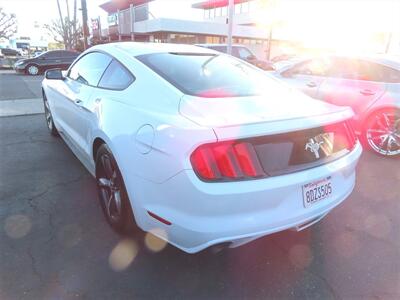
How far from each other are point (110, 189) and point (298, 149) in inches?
61.1

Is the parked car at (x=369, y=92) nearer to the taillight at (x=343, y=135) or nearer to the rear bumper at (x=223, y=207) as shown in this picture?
the taillight at (x=343, y=135)

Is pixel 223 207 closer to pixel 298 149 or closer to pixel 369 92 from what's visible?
pixel 298 149

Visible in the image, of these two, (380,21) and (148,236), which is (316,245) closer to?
(148,236)

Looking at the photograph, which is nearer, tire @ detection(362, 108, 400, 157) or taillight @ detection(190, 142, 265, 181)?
taillight @ detection(190, 142, 265, 181)

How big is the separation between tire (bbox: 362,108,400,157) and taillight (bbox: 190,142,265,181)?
3.69 m

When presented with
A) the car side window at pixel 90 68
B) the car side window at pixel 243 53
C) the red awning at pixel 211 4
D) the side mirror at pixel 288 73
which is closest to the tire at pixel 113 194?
the car side window at pixel 90 68

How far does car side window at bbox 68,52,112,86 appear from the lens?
3.31 metres

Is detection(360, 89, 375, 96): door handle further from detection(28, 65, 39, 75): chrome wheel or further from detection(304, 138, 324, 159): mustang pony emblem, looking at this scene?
detection(28, 65, 39, 75): chrome wheel

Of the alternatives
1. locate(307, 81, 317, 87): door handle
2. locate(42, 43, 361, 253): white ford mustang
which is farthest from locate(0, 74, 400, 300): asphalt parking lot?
locate(307, 81, 317, 87): door handle

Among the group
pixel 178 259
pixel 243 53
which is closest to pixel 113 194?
pixel 178 259

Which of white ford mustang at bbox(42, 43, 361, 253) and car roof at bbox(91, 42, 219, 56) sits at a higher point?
car roof at bbox(91, 42, 219, 56)

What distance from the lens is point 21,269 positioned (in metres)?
2.38

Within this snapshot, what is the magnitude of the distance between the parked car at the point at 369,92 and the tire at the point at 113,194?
3.92 m

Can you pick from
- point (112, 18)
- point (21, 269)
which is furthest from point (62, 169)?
point (112, 18)
